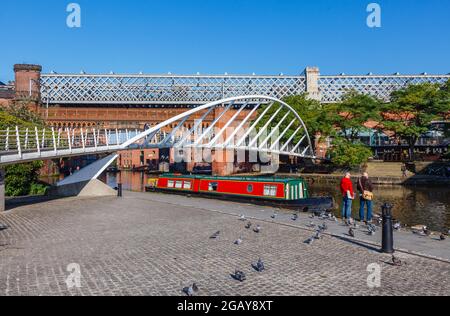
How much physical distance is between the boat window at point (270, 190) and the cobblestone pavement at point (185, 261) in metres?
8.21

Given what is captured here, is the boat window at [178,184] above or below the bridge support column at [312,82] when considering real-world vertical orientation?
below

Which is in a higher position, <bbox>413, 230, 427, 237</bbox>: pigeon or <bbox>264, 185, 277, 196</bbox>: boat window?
<bbox>264, 185, 277, 196</bbox>: boat window

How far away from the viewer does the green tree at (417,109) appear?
4991 centimetres

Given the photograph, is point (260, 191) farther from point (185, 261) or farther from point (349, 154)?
point (349, 154)

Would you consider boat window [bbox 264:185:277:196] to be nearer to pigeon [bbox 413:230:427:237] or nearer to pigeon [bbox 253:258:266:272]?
pigeon [bbox 413:230:427:237]

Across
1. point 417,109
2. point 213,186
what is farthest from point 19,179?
point 417,109

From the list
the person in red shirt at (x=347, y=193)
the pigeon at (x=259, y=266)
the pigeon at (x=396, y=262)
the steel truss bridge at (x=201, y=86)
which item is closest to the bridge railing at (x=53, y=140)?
the pigeon at (x=259, y=266)

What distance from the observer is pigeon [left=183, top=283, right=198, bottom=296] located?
22.6 feet

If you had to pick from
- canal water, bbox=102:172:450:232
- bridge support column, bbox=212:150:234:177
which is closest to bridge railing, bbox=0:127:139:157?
canal water, bbox=102:172:450:232

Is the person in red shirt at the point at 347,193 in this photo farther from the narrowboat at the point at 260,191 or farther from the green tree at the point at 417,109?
the green tree at the point at 417,109

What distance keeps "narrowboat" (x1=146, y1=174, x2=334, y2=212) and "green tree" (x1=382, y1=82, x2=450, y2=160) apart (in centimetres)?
3167
